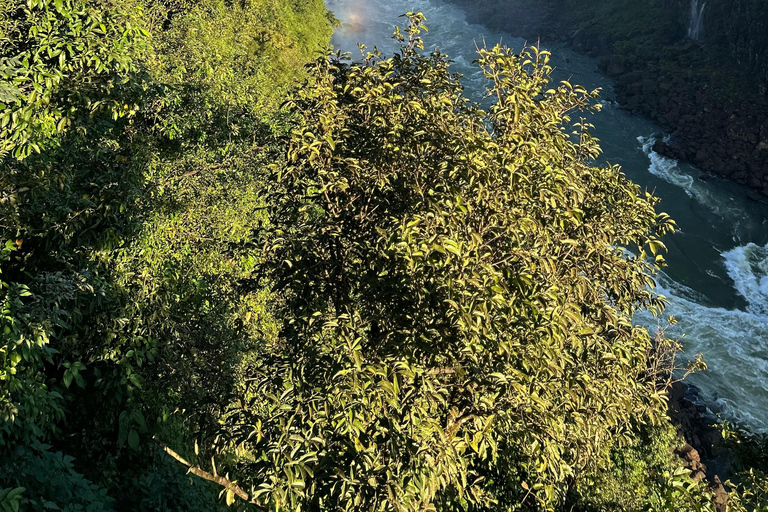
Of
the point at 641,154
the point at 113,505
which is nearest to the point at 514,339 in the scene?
the point at 113,505

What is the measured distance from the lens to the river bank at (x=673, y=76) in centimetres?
3856

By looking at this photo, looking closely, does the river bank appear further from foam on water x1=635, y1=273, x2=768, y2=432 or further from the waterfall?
foam on water x1=635, y1=273, x2=768, y2=432

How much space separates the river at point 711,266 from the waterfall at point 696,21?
1573 centimetres

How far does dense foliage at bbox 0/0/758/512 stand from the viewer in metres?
4.82

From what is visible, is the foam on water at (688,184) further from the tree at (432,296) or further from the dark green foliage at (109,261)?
the tree at (432,296)

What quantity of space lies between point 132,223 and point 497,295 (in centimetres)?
627

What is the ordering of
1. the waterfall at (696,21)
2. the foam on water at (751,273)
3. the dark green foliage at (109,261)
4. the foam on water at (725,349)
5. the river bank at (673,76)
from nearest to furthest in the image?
the dark green foliage at (109,261) → the foam on water at (725,349) → the foam on water at (751,273) → the river bank at (673,76) → the waterfall at (696,21)

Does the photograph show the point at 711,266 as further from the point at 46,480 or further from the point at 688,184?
the point at 46,480

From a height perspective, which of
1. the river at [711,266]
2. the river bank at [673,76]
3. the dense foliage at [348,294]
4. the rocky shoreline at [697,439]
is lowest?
the rocky shoreline at [697,439]

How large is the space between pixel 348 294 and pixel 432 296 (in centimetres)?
135

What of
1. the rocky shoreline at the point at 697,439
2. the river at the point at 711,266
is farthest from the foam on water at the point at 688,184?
the rocky shoreline at the point at 697,439

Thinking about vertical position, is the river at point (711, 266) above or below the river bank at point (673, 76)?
below

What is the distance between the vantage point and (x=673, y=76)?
4947cm

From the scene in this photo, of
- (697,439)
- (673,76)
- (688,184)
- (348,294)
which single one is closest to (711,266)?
(688,184)
